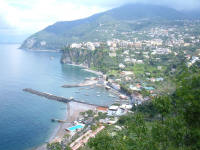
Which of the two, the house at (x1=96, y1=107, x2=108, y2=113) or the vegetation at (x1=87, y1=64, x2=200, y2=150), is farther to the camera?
the house at (x1=96, y1=107, x2=108, y2=113)

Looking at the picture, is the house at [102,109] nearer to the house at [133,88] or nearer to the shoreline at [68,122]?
the shoreline at [68,122]

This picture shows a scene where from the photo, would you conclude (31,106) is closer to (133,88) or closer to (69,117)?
(69,117)

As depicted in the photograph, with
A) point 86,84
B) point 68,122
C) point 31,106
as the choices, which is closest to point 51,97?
point 31,106

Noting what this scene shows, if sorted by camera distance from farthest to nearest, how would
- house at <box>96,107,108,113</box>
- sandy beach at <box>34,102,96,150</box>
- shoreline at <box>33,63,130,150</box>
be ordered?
1. house at <box>96,107,108,113</box>
2. sandy beach at <box>34,102,96,150</box>
3. shoreline at <box>33,63,130,150</box>

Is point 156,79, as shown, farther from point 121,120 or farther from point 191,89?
point 191,89

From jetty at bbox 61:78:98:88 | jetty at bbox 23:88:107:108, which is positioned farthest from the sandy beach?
jetty at bbox 61:78:98:88

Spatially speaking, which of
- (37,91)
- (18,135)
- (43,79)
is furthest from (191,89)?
(43,79)

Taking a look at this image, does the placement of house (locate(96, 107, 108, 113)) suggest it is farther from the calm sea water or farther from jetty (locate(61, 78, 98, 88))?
jetty (locate(61, 78, 98, 88))

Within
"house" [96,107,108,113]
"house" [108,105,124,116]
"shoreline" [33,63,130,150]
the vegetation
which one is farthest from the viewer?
"house" [96,107,108,113]

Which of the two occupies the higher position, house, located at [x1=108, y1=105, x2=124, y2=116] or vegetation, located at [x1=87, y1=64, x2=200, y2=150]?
vegetation, located at [x1=87, y1=64, x2=200, y2=150]
